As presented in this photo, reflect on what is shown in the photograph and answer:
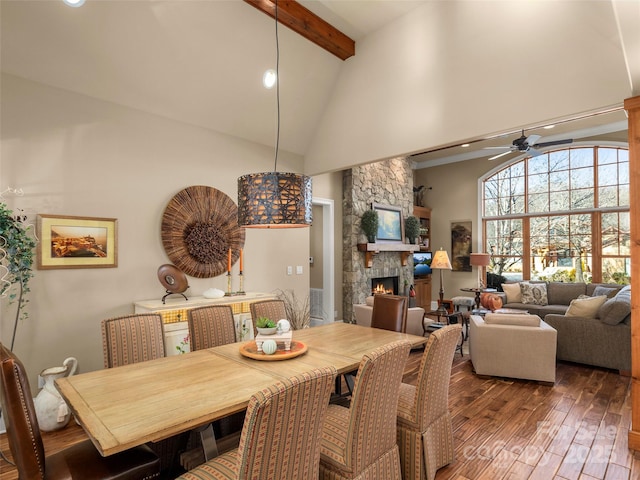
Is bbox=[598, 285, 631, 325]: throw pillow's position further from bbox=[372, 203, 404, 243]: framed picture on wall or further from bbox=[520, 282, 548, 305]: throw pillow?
bbox=[372, 203, 404, 243]: framed picture on wall

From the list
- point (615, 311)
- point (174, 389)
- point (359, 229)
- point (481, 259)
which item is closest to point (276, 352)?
point (174, 389)

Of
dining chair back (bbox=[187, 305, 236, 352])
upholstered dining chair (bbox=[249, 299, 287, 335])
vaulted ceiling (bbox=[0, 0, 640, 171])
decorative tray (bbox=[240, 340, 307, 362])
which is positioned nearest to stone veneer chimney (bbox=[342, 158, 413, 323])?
vaulted ceiling (bbox=[0, 0, 640, 171])

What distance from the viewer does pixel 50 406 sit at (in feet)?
9.35

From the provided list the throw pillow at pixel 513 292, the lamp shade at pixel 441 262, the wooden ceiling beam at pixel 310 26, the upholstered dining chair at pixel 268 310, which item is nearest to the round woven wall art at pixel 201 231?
the upholstered dining chair at pixel 268 310

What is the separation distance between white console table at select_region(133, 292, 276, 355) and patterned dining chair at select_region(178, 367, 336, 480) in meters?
2.13

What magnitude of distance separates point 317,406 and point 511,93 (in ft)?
10.9

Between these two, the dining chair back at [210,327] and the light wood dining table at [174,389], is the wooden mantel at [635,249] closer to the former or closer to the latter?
the light wood dining table at [174,389]

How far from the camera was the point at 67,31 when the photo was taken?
303 cm

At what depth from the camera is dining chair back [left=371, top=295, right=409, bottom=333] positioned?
10.9 feet

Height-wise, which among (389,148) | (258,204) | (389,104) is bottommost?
(258,204)

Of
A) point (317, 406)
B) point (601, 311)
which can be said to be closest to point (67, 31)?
point (317, 406)

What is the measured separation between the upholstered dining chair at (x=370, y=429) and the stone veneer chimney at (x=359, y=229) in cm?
434

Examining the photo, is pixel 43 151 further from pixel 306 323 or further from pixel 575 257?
pixel 575 257

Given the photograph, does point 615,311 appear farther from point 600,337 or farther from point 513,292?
point 513,292
